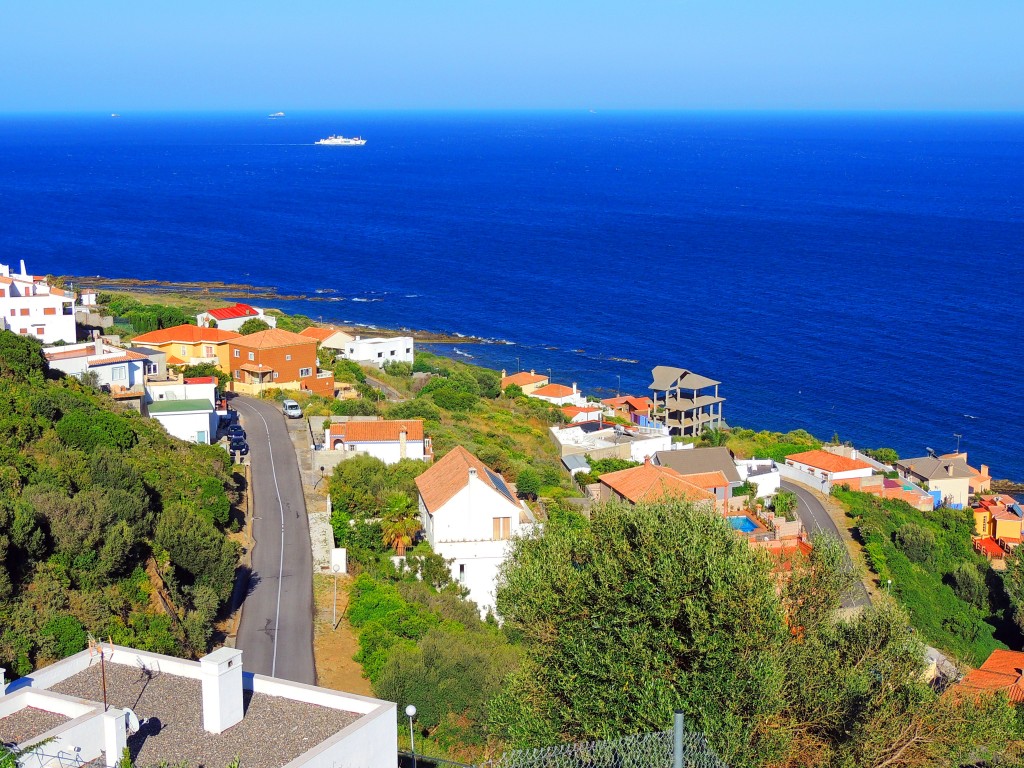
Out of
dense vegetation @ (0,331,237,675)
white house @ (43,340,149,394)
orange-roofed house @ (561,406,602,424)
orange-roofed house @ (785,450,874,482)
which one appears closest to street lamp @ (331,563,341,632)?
dense vegetation @ (0,331,237,675)

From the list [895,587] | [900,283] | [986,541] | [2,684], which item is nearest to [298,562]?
[2,684]

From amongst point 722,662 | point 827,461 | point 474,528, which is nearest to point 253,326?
point 827,461

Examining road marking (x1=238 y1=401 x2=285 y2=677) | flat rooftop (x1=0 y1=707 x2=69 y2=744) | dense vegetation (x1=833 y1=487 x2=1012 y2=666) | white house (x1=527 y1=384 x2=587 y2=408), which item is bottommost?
dense vegetation (x1=833 y1=487 x2=1012 y2=666)

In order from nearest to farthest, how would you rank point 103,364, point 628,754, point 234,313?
point 628,754
point 103,364
point 234,313

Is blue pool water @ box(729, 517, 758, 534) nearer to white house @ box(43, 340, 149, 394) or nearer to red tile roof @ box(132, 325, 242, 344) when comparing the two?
white house @ box(43, 340, 149, 394)

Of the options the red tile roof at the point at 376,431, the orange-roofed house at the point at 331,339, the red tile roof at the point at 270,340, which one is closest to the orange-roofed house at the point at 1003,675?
the red tile roof at the point at 376,431

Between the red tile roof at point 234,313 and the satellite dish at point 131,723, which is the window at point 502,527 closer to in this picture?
the satellite dish at point 131,723

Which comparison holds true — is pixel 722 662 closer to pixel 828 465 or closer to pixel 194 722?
pixel 194 722
